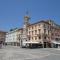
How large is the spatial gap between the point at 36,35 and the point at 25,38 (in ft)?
36.9

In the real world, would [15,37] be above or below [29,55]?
above

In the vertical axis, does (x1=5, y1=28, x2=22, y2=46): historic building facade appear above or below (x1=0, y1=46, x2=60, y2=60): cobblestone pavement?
above

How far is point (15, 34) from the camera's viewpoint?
117 metres

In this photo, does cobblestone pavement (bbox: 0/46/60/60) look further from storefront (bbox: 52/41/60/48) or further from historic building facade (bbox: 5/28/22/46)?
historic building facade (bbox: 5/28/22/46)

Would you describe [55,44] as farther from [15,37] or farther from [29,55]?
[29,55]

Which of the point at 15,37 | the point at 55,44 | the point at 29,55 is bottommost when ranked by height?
the point at 29,55

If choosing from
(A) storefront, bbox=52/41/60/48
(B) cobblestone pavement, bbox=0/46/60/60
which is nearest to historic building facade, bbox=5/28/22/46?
(A) storefront, bbox=52/41/60/48

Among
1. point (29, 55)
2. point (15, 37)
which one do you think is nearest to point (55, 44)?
point (15, 37)

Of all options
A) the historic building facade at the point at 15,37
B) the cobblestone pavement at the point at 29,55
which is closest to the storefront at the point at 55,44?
the historic building facade at the point at 15,37

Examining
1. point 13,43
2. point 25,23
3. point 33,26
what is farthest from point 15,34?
point 33,26

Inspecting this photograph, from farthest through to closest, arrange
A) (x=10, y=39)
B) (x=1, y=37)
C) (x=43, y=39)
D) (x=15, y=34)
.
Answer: (x=1, y=37)
(x=10, y=39)
(x=15, y=34)
(x=43, y=39)

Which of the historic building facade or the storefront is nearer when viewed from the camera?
the storefront

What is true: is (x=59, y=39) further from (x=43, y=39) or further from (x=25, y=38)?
(x=25, y=38)

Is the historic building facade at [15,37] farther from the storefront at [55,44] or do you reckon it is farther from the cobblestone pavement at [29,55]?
the cobblestone pavement at [29,55]
